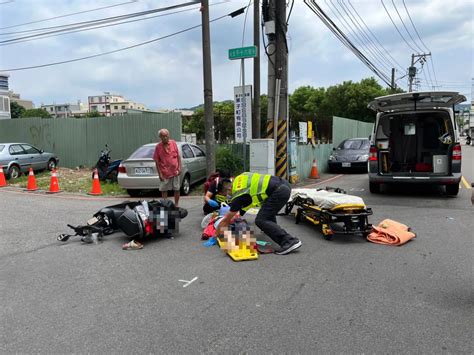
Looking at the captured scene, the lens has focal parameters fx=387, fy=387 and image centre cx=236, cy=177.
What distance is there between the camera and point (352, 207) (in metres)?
5.55

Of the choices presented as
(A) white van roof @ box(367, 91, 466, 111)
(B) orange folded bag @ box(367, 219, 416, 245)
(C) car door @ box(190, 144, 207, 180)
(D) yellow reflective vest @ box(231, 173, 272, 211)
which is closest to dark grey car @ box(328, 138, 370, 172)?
(A) white van roof @ box(367, 91, 466, 111)

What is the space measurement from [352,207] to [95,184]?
7.21 m

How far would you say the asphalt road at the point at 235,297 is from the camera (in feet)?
9.68

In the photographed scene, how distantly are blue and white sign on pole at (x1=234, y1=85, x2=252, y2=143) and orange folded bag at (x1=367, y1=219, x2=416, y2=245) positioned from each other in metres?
5.89

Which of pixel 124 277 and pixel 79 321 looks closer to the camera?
pixel 79 321

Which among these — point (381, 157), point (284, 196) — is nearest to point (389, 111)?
point (381, 157)

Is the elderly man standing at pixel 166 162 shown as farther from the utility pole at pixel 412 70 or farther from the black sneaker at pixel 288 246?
the utility pole at pixel 412 70

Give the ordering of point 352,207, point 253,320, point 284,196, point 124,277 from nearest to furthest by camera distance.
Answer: point 253,320 < point 124,277 < point 284,196 < point 352,207

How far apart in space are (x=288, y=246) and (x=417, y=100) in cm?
572

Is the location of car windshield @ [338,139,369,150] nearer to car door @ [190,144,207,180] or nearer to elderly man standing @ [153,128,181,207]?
car door @ [190,144,207,180]

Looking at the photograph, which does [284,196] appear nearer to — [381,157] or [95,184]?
[381,157]

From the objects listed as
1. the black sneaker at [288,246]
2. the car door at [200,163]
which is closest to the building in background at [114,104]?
the car door at [200,163]

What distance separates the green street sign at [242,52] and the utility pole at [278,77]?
4.53 feet

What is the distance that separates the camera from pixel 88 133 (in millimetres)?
15859
